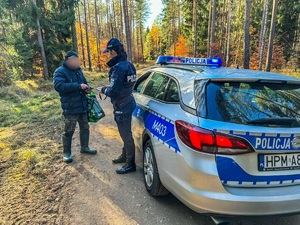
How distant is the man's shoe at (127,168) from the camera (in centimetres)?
430

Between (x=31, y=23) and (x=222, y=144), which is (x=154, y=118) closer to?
(x=222, y=144)

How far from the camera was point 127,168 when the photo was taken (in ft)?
14.2

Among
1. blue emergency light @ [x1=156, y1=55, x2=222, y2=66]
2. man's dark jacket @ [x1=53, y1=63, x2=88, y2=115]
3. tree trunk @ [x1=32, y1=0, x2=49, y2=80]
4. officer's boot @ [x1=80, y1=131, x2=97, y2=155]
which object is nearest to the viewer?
blue emergency light @ [x1=156, y1=55, x2=222, y2=66]

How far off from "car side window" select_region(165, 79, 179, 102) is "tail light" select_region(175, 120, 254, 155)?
2.58 feet

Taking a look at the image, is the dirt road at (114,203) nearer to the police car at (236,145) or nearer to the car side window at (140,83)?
the police car at (236,145)

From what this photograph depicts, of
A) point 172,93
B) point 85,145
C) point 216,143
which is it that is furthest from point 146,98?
point 216,143

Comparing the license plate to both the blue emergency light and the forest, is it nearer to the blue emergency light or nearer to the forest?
the blue emergency light

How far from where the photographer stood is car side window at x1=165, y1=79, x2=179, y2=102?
318 cm

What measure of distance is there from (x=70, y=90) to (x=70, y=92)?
0.31 feet

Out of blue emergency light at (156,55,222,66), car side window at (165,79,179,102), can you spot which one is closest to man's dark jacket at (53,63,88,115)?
blue emergency light at (156,55,222,66)

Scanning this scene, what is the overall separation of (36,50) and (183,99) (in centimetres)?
1954

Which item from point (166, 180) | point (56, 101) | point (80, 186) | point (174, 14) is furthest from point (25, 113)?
point (174, 14)

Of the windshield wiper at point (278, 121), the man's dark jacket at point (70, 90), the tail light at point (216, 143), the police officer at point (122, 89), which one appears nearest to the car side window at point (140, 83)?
the police officer at point (122, 89)

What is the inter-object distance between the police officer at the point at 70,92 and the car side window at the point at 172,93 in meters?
1.77
